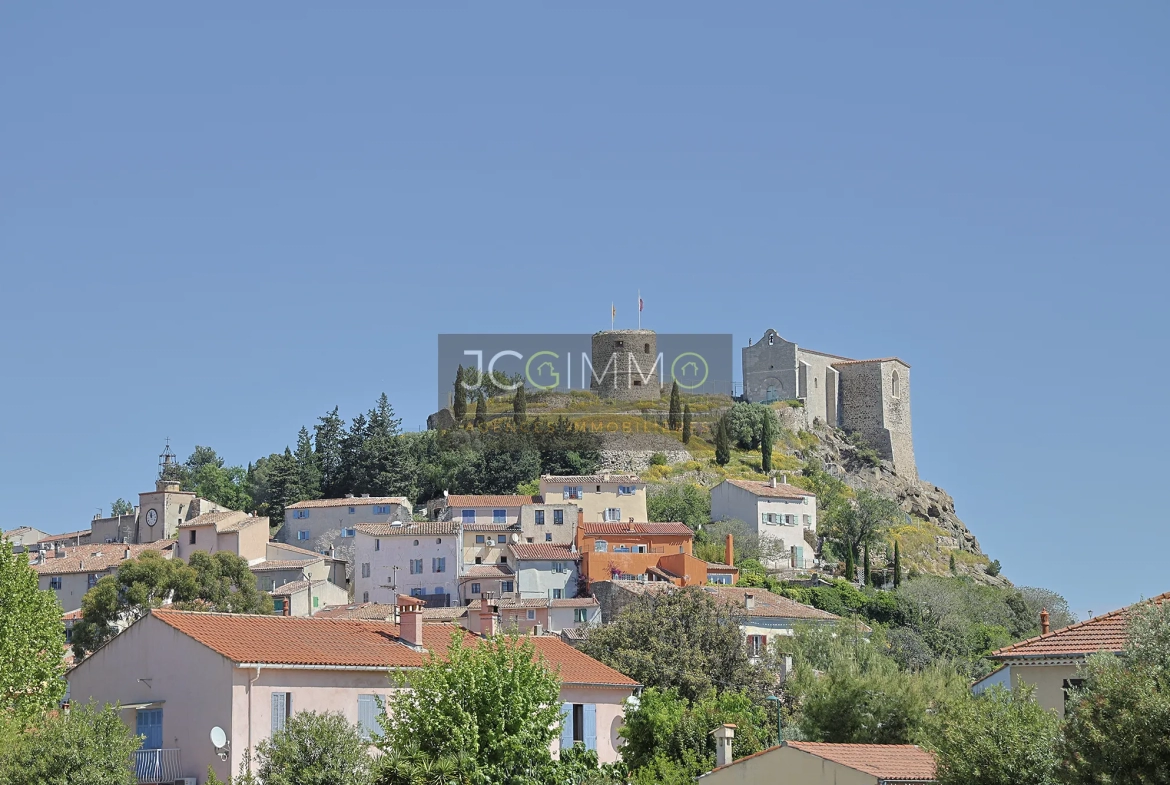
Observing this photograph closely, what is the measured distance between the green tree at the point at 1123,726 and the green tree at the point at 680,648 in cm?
2670

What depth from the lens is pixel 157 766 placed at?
29047mm

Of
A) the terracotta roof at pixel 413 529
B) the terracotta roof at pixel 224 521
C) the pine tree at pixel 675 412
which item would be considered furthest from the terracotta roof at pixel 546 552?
the pine tree at pixel 675 412

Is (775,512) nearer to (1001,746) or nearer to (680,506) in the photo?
(680,506)

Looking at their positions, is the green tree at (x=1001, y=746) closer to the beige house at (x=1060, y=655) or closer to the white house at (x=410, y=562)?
the beige house at (x=1060, y=655)

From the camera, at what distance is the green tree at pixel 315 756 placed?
2602cm

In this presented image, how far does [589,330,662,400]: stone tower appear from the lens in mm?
123500

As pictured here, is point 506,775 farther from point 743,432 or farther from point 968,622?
point 743,432

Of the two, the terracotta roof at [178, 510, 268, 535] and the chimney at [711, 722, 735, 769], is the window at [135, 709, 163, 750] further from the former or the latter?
the terracotta roof at [178, 510, 268, 535]

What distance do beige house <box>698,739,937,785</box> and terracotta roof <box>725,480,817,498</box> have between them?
209 feet

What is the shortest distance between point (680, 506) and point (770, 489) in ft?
19.0

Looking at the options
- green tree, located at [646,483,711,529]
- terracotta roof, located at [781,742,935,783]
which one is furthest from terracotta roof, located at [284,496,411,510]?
terracotta roof, located at [781,742,935,783]

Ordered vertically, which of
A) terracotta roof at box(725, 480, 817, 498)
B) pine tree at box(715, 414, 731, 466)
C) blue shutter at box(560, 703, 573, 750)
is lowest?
blue shutter at box(560, 703, 573, 750)

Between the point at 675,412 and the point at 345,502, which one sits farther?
the point at 675,412

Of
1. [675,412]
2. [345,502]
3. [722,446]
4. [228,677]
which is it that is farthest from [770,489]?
[228,677]
